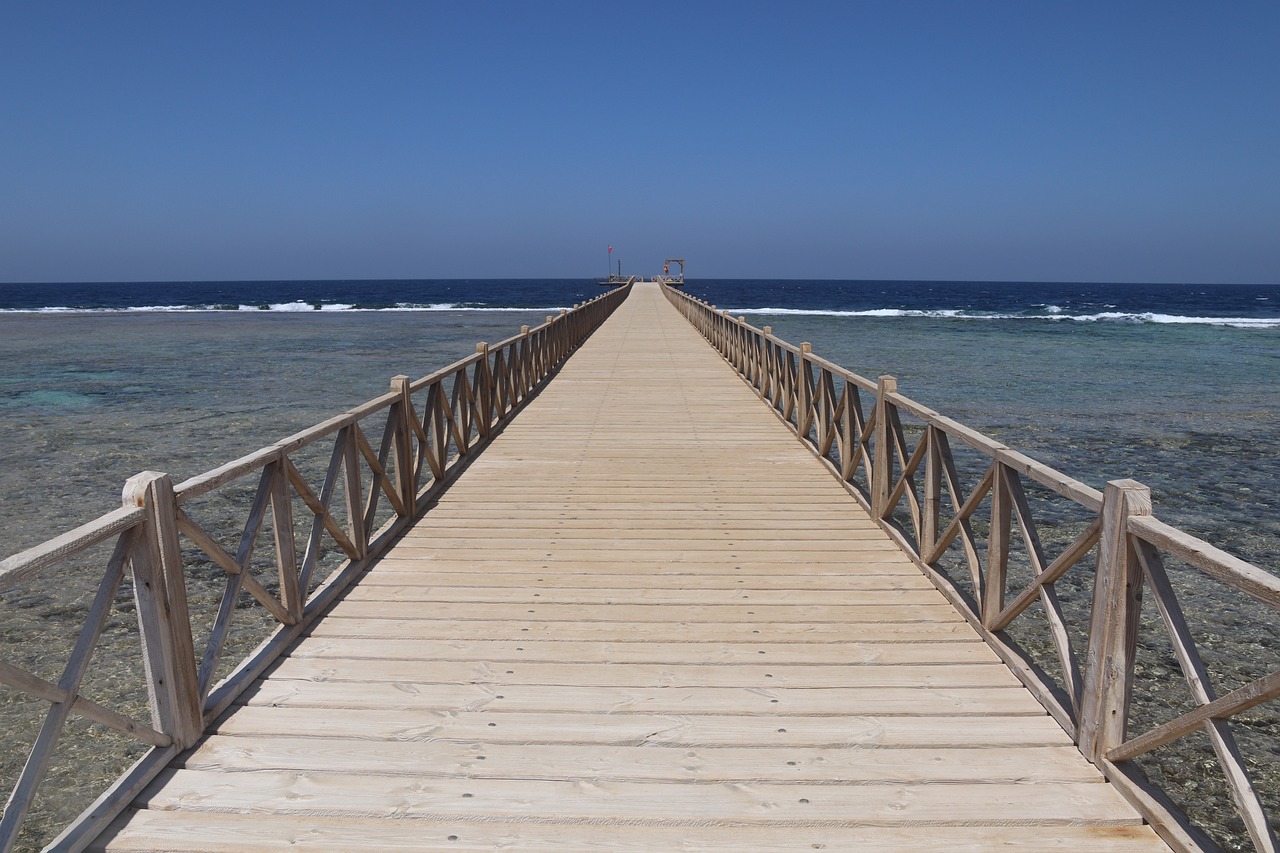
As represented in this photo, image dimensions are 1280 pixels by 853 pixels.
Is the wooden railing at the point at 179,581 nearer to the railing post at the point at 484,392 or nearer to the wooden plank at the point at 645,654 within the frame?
the wooden plank at the point at 645,654

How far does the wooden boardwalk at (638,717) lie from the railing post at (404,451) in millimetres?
334

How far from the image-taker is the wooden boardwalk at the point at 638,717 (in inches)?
114

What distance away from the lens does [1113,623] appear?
10.3 ft

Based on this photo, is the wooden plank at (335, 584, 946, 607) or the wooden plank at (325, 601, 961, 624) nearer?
the wooden plank at (325, 601, 961, 624)

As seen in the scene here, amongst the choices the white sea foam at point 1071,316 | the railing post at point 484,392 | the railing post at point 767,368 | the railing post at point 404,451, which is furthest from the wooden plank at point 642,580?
the white sea foam at point 1071,316

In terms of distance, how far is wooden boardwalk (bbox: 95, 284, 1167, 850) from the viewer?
2.89 metres

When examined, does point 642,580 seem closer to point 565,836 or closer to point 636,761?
point 636,761

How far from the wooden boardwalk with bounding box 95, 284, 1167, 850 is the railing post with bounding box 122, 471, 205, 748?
0.57ft

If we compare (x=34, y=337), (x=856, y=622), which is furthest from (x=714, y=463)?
(x=34, y=337)

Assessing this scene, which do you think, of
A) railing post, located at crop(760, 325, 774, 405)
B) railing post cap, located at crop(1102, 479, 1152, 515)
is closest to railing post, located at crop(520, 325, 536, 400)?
railing post, located at crop(760, 325, 774, 405)

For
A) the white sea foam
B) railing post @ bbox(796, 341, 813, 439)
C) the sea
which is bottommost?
the sea

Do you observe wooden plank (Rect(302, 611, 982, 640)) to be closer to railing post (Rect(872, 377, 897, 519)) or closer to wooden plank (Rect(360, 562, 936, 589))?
wooden plank (Rect(360, 562, 936, 589))

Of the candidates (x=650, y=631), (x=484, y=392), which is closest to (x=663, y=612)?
(x=650, y=631)

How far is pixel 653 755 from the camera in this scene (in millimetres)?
3291
